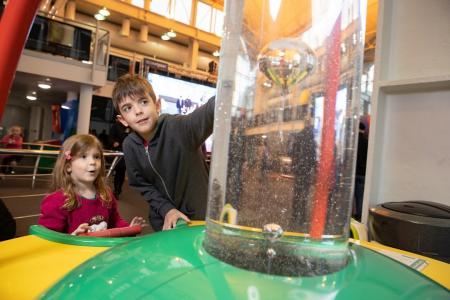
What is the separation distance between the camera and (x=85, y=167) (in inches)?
48.3

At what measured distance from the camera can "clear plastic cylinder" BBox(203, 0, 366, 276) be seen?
10.7 inches

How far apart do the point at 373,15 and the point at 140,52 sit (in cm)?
581

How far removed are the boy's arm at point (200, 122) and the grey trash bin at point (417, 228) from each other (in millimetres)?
472

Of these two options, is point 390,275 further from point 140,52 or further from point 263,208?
point 140,52

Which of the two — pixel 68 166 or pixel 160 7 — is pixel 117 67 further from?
pixel 68 166

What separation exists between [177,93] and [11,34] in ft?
15.7

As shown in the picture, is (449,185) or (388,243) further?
(449,185)

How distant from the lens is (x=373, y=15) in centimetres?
593

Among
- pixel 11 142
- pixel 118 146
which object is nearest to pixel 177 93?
pixel 118 146

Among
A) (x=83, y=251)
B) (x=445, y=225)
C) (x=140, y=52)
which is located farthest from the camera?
(x=140, y=52)

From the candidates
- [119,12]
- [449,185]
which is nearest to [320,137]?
[449,185]

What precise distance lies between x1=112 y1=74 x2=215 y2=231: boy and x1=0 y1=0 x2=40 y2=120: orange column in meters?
0.63

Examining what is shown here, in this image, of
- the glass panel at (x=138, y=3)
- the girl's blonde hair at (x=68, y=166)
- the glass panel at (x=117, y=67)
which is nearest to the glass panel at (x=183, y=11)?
the glass panel at (x=138, y=3)

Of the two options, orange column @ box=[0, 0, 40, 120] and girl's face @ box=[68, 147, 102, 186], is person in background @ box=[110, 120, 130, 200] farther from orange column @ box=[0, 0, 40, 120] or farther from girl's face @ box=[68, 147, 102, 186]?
orange column @ box=[0, 0, 40, 120]
